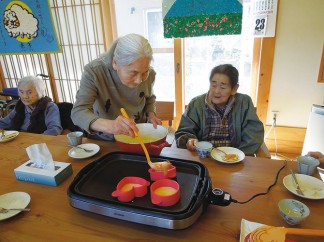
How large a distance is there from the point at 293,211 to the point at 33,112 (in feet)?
7.24

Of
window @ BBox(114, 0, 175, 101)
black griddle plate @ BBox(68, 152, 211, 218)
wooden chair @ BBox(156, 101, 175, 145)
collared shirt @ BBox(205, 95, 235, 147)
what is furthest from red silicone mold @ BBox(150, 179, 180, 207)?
window @ BBox(114, 0, 175, 101)

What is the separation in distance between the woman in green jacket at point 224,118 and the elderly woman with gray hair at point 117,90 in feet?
1.06

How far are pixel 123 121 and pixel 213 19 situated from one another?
1.99 meters

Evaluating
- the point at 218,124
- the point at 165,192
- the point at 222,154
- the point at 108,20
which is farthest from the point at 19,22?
the point at 165,192

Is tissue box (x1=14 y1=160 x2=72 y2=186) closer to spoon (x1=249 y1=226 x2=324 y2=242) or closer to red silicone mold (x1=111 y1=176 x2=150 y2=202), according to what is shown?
red silicone mold (x1=111 y1=176 x2=150 y2=202)

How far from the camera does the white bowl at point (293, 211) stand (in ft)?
2.36

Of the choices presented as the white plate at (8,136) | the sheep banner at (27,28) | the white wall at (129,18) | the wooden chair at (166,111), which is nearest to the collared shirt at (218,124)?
the wooden chair at (166,111)

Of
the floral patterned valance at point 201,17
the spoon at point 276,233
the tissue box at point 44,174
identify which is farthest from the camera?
the floral patterned valance at point 201,17

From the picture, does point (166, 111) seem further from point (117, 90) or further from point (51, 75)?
point (51, 75)

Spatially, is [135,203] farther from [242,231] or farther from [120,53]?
[120,53]

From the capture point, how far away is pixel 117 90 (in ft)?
4.53

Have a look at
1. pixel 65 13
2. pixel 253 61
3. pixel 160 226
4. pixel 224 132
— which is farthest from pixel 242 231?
pixel 65 13

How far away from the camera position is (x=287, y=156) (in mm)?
2699

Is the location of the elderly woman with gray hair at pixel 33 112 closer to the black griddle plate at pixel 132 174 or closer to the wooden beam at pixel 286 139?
the black griddle plate at pixel 132 174
